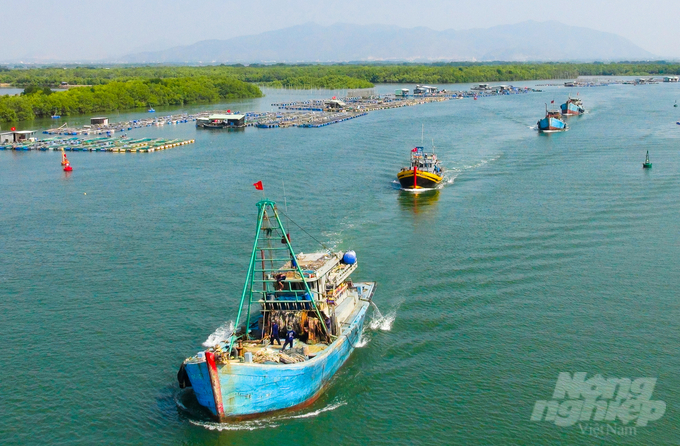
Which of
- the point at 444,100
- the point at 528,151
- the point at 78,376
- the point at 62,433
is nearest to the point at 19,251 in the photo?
the point at 78,376

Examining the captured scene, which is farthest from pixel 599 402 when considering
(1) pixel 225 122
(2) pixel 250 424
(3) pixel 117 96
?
(3) pixel 117 96

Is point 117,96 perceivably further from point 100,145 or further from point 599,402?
point 599,402

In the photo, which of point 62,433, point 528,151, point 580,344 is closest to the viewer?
point 62,433

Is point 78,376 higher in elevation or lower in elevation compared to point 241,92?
lower

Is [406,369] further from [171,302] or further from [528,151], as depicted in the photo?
[528,151]

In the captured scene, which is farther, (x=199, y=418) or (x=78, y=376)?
(x=78, y=376)

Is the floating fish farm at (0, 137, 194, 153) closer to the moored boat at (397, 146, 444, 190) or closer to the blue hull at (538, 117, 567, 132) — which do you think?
the moored boat at (397, 146, 444, 190)

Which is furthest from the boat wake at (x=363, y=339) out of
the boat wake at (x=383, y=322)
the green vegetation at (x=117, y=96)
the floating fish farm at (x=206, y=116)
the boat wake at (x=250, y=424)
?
the green vegetation at (x=117, y=96)

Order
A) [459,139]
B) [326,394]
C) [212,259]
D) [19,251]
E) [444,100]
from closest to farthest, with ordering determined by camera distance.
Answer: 1. [326,394]
2. [212,259]
3. [19,251]
4. [459,139]
5. [444,100]
